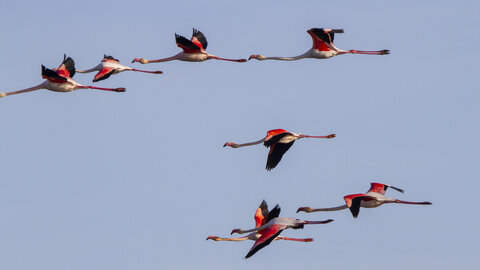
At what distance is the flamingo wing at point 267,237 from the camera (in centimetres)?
4394

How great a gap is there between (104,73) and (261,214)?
313 inches

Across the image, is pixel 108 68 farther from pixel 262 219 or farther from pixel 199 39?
pixel 262 219

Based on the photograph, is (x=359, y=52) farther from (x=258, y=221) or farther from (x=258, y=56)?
(x=258, y=221)

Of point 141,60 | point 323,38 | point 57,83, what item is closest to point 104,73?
point 57,83

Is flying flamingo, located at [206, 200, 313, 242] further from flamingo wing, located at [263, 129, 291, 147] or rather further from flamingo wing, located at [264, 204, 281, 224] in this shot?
flamingo wing, located at [263, 129, 291, 147]

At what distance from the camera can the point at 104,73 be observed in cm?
5003

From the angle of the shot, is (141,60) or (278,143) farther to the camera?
(141,60)

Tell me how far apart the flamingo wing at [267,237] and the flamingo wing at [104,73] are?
8652mm

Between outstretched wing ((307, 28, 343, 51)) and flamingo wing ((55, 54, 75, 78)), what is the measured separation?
951 centimetres

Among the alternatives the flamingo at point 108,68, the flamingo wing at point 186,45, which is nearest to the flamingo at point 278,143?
the flamingo wing at point 186,45

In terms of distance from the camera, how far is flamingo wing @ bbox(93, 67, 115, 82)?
161 feet

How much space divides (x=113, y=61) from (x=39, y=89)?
320 centimetres

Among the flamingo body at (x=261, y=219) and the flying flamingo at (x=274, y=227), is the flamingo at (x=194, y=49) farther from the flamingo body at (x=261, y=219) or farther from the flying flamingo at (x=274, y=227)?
the flying flamingo at (x=274, y=227)

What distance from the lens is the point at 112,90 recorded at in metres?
50.1
